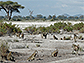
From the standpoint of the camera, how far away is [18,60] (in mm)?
5430

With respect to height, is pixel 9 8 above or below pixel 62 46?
above

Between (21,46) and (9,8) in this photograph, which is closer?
(21,46)

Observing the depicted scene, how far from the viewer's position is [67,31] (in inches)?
584

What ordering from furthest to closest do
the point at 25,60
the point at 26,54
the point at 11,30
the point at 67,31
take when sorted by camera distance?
the point at 67,31 → the point at 11,30 → the point at 26,54 → the point at 25,60

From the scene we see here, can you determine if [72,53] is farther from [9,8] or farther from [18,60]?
[9,8]

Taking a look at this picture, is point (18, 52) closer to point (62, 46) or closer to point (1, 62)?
point (1, 62)

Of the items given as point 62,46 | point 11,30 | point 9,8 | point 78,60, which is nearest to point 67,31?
point 11,30

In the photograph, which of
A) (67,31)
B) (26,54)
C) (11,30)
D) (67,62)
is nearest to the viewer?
(67,62)

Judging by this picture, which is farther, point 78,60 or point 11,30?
point 11,30

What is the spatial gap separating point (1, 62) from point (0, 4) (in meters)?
36.7

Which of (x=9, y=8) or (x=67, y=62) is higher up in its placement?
(x=9, y=8)

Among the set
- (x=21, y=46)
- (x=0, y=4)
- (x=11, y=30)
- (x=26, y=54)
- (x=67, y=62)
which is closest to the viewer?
(x=67, y=62)

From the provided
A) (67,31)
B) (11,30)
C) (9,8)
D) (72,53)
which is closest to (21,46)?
(72,53)

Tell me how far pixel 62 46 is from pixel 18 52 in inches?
80.1
